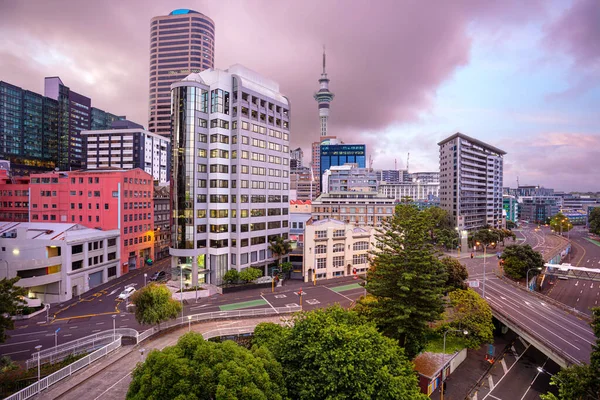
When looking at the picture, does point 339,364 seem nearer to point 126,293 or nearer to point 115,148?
point 126,293

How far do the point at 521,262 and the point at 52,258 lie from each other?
85.6 m

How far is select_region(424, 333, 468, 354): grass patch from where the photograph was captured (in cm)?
3850

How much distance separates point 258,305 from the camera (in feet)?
159

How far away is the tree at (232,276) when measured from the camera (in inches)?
2268

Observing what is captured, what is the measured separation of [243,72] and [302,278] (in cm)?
4457

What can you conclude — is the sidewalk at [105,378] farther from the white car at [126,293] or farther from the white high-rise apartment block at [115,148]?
the white high-rise apartment block at [115,148]

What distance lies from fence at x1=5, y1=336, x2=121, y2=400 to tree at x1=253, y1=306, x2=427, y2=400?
16.3 meters

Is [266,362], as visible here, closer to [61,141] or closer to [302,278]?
[302,278]

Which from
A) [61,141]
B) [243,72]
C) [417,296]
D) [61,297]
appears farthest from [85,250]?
[61,141]

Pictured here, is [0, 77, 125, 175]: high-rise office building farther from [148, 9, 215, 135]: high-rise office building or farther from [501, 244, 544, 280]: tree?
[501, 244, 544, 280]: tree

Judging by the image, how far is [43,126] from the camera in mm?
146625

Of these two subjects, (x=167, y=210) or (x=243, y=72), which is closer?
(x=243, y=72)

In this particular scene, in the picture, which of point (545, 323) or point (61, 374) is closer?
point (61, 374)

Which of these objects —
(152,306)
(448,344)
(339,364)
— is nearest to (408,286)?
(448,344)
